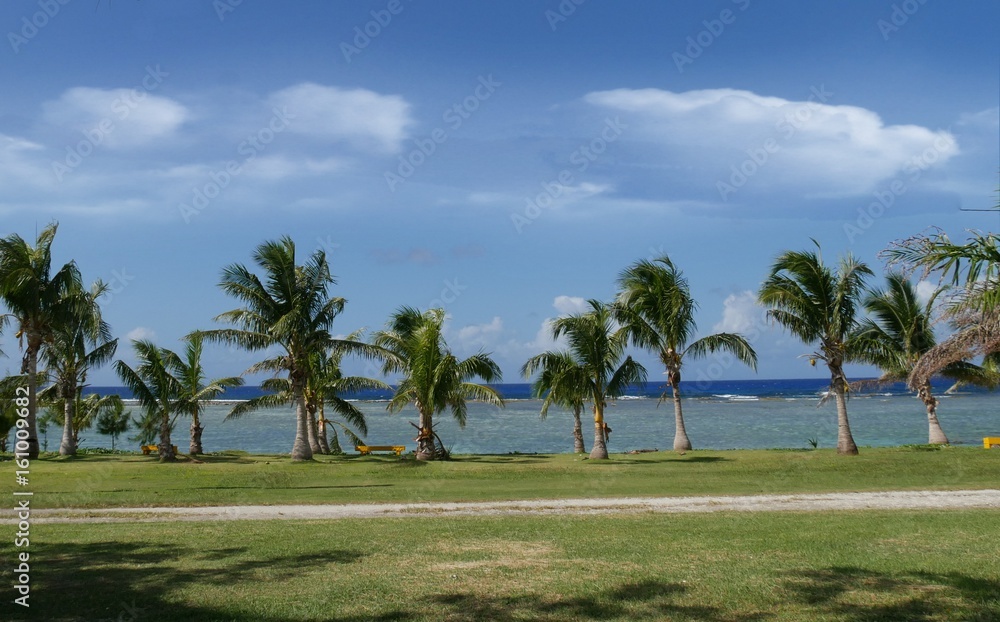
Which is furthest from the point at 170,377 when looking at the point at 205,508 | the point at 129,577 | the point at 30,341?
the point at 129,577

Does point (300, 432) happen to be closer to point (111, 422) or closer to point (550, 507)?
point (550, 507)

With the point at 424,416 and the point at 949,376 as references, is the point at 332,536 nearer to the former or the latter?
the point at 424,416

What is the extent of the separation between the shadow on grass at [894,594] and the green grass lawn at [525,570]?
0.02m

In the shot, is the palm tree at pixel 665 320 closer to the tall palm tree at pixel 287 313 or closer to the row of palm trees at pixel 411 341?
the row of palm trees at pixel 411 341

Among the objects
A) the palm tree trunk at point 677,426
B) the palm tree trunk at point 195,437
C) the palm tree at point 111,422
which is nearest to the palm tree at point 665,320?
the palm tree trunk at point 677,426

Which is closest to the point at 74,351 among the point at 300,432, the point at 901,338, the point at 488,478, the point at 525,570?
the point at 300,432

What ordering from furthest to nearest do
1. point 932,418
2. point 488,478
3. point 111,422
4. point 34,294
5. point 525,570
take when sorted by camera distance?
point 111,422, point 932,418, point 34,294, point 488,478, point 525,570

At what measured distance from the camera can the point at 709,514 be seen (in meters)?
13.6

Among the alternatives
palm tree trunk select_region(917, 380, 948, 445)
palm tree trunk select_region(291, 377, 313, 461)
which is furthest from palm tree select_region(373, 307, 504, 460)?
palm tree trunk select_region(917, 380, 948, 445)

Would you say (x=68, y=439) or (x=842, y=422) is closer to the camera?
(x=842, y=422)

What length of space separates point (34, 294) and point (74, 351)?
3402mm

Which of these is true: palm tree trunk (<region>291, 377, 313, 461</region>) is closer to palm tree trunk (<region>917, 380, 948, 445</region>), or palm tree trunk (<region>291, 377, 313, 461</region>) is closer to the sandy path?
the sandy path

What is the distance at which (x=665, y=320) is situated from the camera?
28.1 metres

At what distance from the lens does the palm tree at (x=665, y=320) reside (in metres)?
28.0
